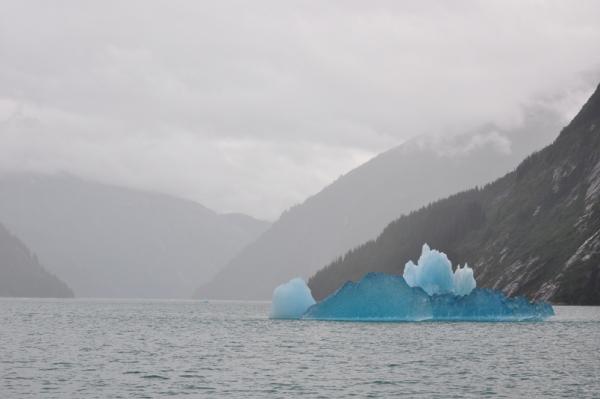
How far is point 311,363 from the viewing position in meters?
63.4

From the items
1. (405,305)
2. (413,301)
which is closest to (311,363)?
(405,305)

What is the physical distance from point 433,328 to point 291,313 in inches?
869

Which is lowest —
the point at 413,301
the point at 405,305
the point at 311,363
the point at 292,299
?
the point at 311,363

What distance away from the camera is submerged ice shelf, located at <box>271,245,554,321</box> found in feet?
309

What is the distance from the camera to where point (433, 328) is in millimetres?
100938

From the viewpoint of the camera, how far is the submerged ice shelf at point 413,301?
94.3 metres

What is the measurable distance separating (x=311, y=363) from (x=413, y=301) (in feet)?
118

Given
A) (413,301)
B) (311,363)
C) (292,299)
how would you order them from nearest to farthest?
1. (311,363)
2. (413,301)
3. (292,299)

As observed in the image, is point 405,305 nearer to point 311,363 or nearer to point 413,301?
point 413,301

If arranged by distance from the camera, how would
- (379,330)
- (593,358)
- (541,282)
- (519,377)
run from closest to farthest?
(519,377) < (593,358) < (379,330) < (541,282)

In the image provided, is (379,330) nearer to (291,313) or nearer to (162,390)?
(291,313)

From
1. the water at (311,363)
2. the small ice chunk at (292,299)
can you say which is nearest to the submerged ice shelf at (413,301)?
the small ice chunk at (292,299)

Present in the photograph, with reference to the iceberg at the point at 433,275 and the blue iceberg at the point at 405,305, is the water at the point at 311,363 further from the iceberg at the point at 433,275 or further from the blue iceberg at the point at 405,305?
the iceberg at the point at 433,275

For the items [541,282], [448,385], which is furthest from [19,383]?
[541,282]
